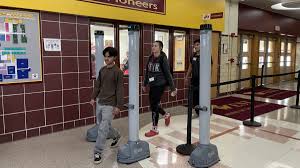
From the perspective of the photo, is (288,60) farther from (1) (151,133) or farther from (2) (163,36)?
(1) (151,133)

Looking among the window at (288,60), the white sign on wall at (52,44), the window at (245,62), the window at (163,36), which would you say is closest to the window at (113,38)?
the white sign on wall at (52,44)

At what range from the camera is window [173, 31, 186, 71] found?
582 centimetres

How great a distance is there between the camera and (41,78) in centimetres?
366

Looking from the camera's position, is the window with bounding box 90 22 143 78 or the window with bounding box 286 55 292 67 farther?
the window with bounding box 286 55 292 67

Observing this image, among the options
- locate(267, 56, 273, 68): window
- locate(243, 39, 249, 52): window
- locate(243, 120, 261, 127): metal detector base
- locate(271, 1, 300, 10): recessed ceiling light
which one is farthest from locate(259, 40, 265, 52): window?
locate(243, 120, 261, 127): metal detector base

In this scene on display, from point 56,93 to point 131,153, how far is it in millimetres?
1795

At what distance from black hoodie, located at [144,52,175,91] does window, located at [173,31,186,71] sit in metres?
2.29

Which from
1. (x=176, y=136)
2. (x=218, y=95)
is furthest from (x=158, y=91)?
(x=218, y=95)

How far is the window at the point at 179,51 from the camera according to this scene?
5.82 m

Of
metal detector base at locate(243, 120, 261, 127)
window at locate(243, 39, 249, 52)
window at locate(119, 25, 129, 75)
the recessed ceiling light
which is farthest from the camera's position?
window at locate(243, 39, 249, 52)

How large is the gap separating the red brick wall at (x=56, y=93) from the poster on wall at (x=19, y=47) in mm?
105

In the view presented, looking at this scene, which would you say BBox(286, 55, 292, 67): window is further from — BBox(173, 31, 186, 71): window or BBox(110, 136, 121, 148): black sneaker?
BBox(110, 136, 121, 148): black sneaker

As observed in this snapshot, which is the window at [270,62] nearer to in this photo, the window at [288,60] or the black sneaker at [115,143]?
the window at [288,60]

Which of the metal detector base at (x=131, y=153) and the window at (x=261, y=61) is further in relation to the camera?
the window at (x=261, y=61)
